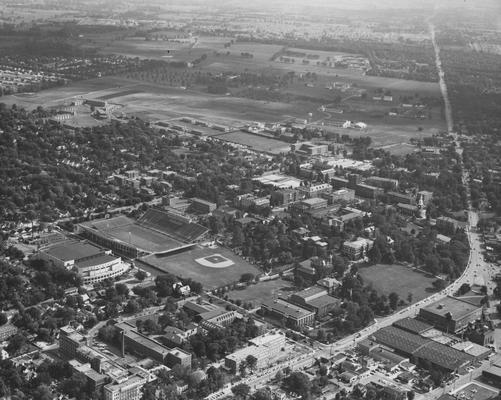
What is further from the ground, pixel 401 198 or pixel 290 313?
pixel 401 198

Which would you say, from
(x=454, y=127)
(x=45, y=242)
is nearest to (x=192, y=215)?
(x=45, y=242)

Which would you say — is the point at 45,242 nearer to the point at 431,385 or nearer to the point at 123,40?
the point at 431,385

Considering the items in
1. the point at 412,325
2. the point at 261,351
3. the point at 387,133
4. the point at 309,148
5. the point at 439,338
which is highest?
the point at 309,148

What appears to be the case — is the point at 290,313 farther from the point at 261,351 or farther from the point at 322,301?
the point at 261,351

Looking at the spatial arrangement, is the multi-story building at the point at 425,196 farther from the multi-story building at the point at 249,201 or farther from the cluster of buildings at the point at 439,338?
the cluster of buildings at the point at 439,338

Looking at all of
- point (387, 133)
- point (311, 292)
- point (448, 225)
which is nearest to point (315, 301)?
point (311, 292)

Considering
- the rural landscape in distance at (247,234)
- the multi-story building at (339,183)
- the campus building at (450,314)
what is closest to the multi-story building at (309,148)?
the rural landscape in distance at (247,234)
